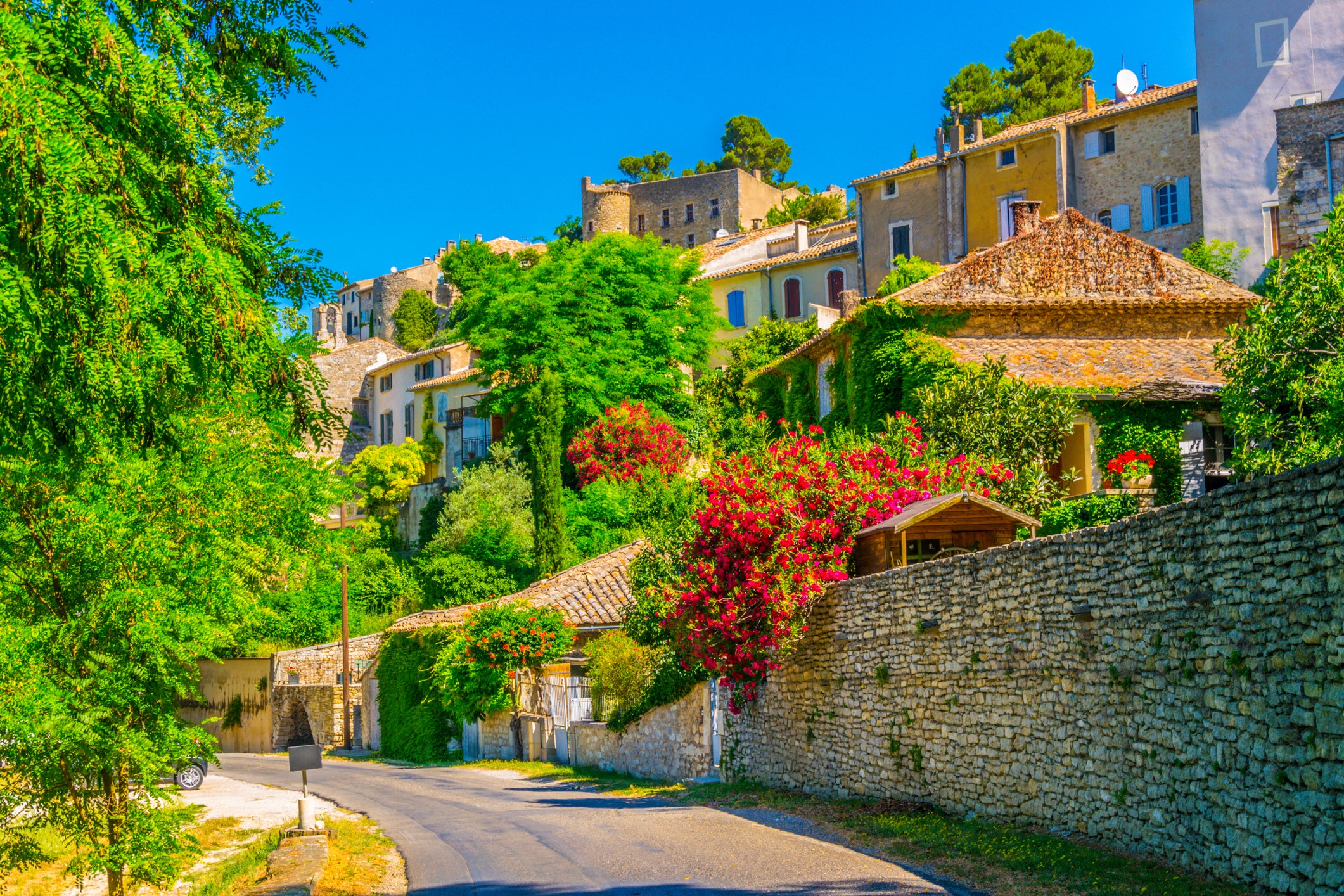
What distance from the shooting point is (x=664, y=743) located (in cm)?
2388

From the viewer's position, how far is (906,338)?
28922 mm

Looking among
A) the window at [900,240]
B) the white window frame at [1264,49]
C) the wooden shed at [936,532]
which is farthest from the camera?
the window at [900,240]

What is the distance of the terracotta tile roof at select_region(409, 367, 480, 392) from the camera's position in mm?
61375

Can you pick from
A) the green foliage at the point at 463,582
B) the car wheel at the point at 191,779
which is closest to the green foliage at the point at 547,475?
the green foliage at the point at 463,582

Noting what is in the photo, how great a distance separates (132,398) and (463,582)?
3875cm

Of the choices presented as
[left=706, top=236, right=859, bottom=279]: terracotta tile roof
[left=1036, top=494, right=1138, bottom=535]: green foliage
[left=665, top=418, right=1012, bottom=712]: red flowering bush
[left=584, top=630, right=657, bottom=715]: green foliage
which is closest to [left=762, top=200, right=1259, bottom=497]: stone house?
[left=1036, top=494, right=1138, bottom=535]: green foliage

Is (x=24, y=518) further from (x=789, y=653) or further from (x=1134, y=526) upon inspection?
(x=789, y=653)

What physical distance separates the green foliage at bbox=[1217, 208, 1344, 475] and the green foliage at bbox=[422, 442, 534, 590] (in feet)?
93.8

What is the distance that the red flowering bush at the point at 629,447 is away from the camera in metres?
44.3

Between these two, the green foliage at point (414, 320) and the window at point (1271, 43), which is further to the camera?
the green foliage at point (414, 320)

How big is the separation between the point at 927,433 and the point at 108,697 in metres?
17.6

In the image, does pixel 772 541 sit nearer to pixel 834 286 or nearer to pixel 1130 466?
pixel 1130 466

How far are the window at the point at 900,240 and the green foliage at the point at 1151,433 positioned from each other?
25288mm

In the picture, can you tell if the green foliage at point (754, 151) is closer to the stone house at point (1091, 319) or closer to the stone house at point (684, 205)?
the stone house at point (684, 205)
